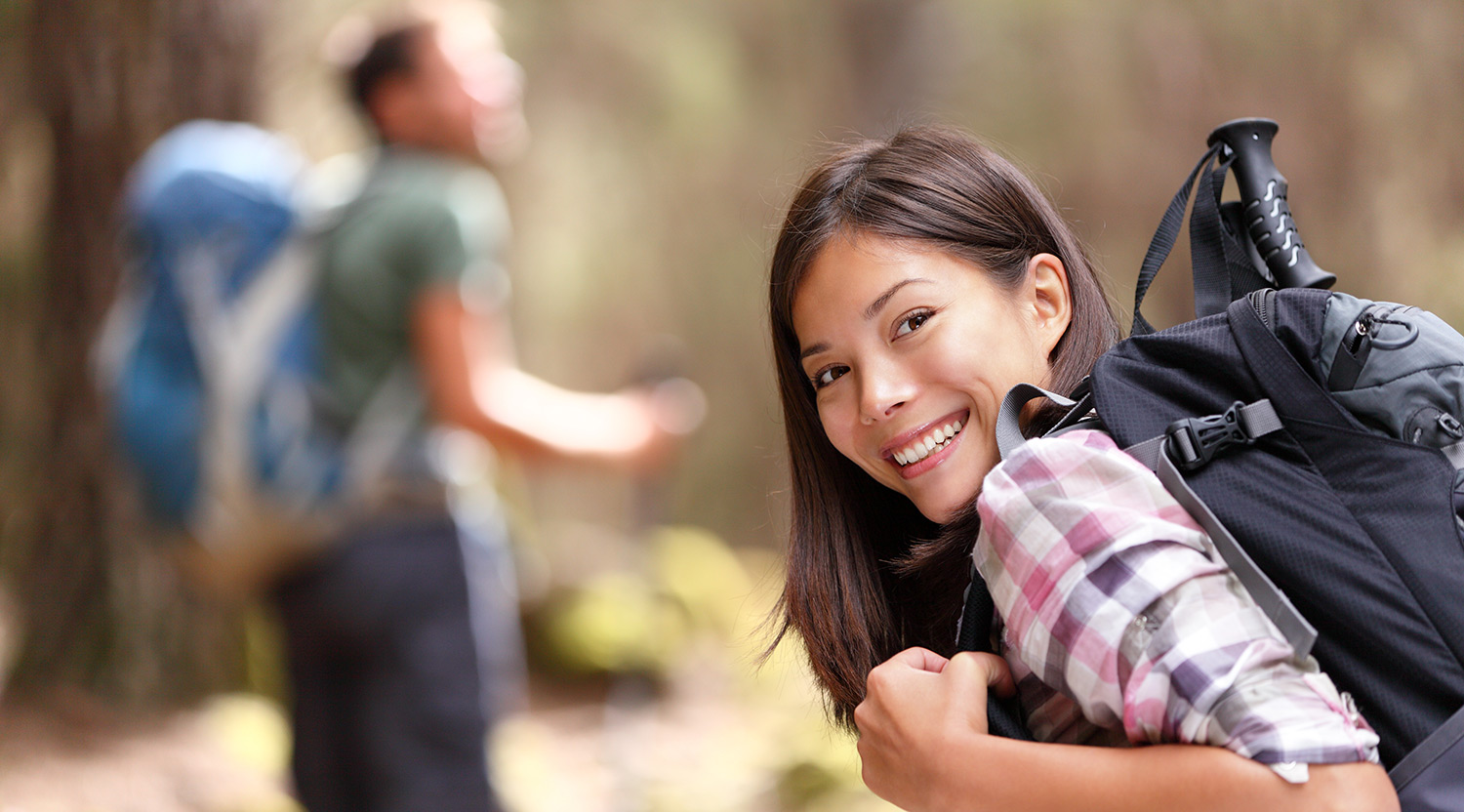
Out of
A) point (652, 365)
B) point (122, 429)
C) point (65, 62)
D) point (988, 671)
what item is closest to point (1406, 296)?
point (652, 365)

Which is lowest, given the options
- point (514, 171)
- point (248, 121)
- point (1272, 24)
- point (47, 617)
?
point (47, 617)

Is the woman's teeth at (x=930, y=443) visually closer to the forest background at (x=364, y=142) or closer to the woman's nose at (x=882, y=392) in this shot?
the woman's nose at (x=882, y=392)

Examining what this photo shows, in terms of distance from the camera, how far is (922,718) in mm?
998

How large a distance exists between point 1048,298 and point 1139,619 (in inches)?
18.7

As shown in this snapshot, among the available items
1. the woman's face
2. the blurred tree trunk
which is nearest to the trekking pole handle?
the woman's face

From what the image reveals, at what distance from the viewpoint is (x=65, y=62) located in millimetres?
3809

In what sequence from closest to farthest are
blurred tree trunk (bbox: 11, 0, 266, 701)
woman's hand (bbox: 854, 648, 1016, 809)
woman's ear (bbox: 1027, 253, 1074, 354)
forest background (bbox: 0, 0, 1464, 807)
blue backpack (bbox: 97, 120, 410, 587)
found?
woman's hand (bbox: 854, 648, 1016, 809) → woman's ear (bbox: 1027, 253, 1074, 354) → blue backpack (bbox: 97, 120, 410, 587) → forest background (bbox: 0, 0, 1464, 807) → blurred tree trunk (bbox: 11, 0, 266, 701)

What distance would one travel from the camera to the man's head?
253 cm

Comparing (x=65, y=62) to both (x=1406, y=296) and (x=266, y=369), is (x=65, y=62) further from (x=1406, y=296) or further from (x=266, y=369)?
(x=1406, y=296)

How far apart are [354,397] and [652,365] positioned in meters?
0.91

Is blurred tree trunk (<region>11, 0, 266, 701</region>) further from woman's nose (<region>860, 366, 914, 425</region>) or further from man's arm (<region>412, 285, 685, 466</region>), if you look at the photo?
woman's nose (<region>860, 366, 914, 425</region>)

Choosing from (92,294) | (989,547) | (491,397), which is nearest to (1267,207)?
(989,547)

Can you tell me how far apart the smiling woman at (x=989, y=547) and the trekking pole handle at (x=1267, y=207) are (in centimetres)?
19

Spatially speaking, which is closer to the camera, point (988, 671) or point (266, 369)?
point (988, 671)
